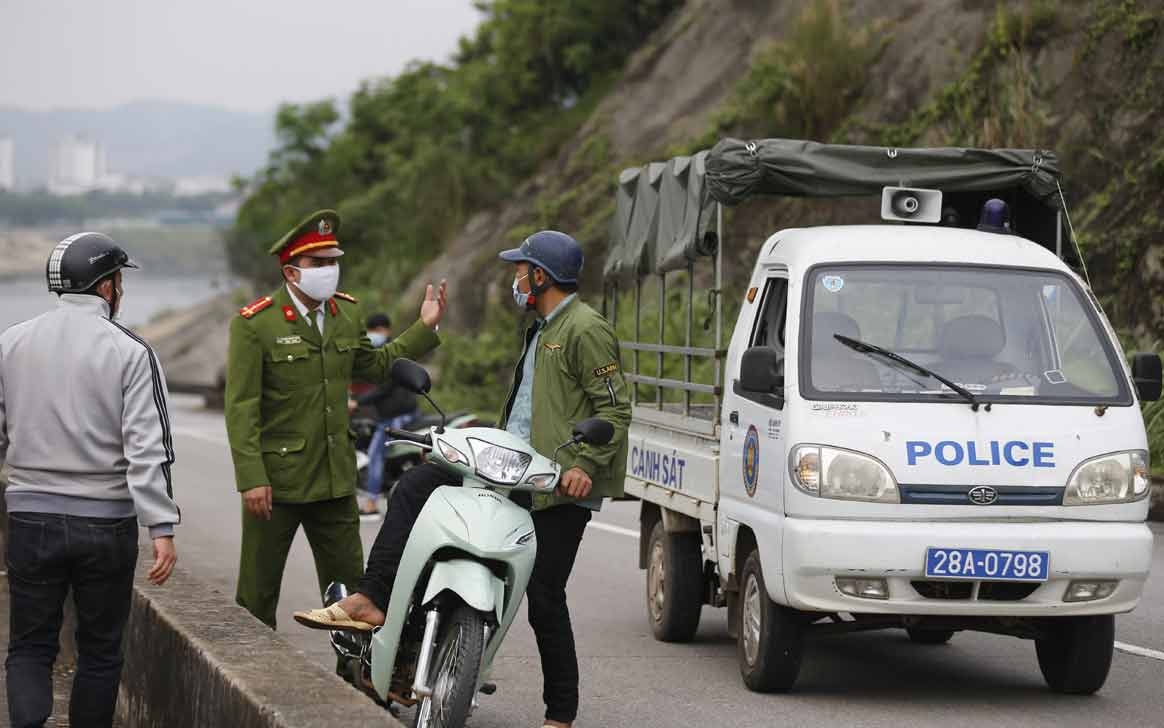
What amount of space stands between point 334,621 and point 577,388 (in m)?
1.28

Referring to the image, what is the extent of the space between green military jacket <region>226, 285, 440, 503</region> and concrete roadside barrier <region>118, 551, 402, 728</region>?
59cm

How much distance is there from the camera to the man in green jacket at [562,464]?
23.5 feet

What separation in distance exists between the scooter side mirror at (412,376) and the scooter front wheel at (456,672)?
33.0 inches

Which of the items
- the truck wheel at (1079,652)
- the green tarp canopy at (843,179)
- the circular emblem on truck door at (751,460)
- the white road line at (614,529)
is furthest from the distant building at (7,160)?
the truck wheel at (1079,652)

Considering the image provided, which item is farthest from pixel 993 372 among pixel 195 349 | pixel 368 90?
pixel 195 349

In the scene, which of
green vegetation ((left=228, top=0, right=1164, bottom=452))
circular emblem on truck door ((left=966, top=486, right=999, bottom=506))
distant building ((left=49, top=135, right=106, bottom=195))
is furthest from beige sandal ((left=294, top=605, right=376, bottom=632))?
distant building ((left=49, top=135, right=106, bottom=195))

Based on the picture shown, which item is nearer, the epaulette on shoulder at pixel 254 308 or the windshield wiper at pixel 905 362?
the epaulette on shoulder at pixel 254 308

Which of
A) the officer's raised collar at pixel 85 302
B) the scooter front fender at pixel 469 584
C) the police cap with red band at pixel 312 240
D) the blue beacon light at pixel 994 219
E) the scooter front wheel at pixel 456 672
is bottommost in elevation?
the scooter front wheel at pixel 456 672

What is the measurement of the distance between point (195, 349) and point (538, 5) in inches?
1340

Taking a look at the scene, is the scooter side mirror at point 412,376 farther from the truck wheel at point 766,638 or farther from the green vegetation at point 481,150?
the green vegetation at point 481,150

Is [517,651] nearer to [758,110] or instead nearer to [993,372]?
[993,372]

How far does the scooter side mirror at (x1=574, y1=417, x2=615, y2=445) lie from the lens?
681cm

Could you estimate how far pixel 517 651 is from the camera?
10.0 m

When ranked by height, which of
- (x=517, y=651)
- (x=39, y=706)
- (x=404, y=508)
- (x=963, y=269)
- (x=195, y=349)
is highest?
(x=963, y=269)
